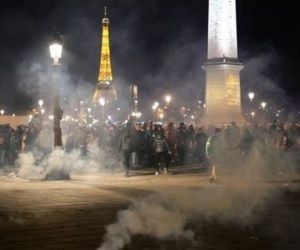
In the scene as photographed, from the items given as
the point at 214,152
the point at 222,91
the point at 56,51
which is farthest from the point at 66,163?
the point at 222,91

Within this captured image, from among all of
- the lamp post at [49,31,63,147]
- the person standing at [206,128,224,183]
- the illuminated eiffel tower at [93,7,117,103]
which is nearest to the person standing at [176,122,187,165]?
the person standing at [206,128,224,183]

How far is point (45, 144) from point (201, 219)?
1563 cm

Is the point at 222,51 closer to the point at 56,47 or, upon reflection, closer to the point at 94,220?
the point at 56,47

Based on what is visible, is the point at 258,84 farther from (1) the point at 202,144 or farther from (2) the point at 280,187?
(2) the point at 280,187

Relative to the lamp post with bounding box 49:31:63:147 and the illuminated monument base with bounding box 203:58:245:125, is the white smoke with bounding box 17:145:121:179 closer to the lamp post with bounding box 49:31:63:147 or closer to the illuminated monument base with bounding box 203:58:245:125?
the lamp post with bounding box 49:31:63:147

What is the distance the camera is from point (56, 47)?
Result: 17.9 metres

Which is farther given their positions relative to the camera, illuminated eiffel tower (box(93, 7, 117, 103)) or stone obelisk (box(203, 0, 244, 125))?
illuminated eiffel tower (box(93, 7, 117, 103))

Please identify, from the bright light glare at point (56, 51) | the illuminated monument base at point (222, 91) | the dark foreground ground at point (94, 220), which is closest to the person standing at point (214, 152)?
the dark foreground ground at point (94, 220)

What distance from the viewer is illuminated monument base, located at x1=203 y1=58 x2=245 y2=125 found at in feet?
126

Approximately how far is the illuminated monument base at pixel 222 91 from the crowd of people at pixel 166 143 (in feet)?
37.6

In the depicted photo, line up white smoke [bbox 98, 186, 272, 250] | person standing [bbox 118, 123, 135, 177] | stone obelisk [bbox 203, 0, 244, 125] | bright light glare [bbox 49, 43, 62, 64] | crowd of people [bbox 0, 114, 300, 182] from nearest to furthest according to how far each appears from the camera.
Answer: white smoke [bbox 98, 186, 272, 250] → bright light glare [bbox 49, 43, 62, 64] → person standing [bbox 118, 123, 135, 177] → crowd of people [bbox 0, 114, 300, 182] → stone obelisk [bbox 203, 0, 244, 125]

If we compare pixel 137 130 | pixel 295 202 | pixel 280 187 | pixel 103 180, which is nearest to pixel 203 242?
pixel 295 202

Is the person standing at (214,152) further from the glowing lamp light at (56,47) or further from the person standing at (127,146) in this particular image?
the glowing lamp light at (56,47)

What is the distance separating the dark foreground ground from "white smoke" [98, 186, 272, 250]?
0.21 metres
